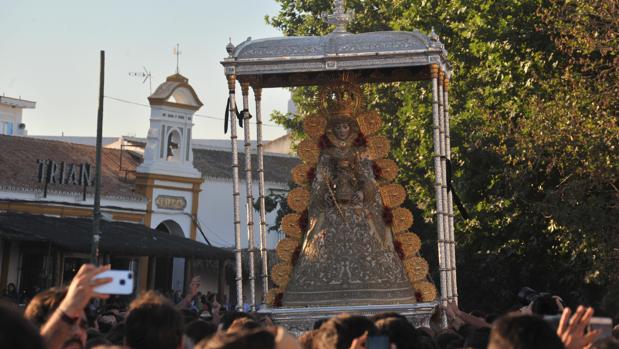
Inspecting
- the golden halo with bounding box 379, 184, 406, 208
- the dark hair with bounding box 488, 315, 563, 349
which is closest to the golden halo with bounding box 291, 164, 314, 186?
the golden halo with bounding box 379, 184, 406, 208

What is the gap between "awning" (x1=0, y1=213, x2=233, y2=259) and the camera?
29781 mm

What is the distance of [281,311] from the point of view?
1445cm

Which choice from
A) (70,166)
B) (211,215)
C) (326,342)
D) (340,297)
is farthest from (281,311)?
(211,215)

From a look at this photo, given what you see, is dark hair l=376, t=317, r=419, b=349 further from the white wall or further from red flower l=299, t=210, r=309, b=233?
the white wall

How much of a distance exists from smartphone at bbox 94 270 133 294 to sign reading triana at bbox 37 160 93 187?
30299mm

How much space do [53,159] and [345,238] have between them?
23.6 metres

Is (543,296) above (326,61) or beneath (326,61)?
beneath

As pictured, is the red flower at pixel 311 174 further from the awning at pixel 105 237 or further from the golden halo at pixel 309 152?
the awning at pixel 105 237

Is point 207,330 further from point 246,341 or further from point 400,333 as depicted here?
point 246,341

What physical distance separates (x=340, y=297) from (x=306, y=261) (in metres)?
0.77

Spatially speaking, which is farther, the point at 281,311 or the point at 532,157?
the point at 532,157

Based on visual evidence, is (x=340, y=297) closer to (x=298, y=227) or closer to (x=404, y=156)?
(x=298, y=227)

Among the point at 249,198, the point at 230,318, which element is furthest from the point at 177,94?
the point at 230,318

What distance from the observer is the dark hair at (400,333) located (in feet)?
21.6
